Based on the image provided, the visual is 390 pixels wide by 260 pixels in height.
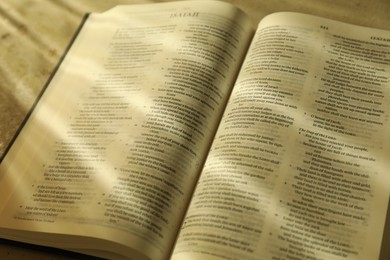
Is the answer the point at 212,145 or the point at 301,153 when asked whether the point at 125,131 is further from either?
the point at 301,153

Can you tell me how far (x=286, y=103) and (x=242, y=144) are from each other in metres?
0.09

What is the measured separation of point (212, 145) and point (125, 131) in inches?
5.2

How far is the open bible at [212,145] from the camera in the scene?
580 mm

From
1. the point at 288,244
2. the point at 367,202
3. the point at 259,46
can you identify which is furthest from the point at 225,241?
the point at 259,46

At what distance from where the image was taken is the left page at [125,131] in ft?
1.98

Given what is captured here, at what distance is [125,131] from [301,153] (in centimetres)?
26

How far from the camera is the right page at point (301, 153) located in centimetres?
57

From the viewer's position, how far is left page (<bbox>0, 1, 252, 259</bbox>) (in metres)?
0.60

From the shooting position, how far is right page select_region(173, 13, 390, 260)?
0.57 meters

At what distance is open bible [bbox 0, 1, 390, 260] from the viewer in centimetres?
58

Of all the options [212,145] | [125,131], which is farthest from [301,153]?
[125,131]

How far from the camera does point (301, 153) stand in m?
0.63

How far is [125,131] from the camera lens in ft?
2.24

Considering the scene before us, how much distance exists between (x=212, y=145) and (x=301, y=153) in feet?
0.41
